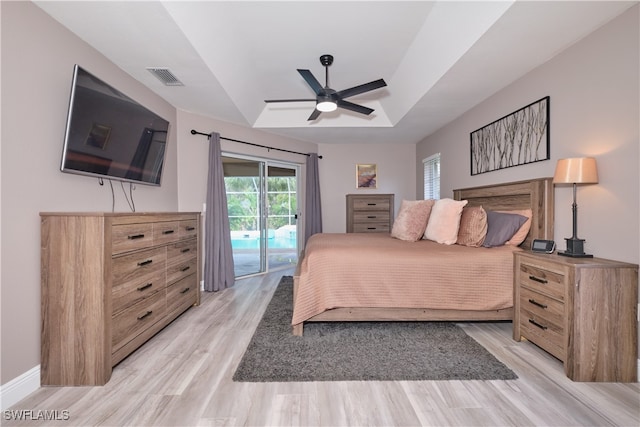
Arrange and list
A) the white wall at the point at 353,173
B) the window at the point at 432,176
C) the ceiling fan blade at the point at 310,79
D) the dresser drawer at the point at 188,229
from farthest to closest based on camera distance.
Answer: the white wall at the point at 353,173 → the window at the point at 432,176 → the dresser drawer at the point at 188,229 → the ceiling fan blade at the point at 310,79

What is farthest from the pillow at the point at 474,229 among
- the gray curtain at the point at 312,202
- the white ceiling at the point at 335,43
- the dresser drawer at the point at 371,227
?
the gray curtain at the point at 312,202

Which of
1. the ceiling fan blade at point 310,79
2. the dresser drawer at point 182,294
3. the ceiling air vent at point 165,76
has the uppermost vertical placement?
the ceiling air vent at point 165,76

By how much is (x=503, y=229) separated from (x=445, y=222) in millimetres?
509

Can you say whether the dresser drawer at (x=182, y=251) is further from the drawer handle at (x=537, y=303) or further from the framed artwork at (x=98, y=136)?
the drawer handle at (x=537, y=303)

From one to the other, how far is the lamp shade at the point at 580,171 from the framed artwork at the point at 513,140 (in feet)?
1.83

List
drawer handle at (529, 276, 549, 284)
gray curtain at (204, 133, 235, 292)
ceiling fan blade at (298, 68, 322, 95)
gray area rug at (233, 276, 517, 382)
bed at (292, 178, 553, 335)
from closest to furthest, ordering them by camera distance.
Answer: gray area rug at (233, 276, 517, 382)
drawer handle at (529, 276, 549, 284)
bed at (292, 178, 553, 335)
ceiling fan blade at (298, 68, 322, 95)
gray curtain at (204, 133, 235, 292)

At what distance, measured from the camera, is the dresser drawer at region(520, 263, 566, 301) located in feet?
6.09

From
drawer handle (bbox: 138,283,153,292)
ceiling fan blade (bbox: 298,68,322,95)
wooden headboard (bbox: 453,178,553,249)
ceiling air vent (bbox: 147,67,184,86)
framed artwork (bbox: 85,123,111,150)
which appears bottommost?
drawer handle (bbox: 138,283,153,292)

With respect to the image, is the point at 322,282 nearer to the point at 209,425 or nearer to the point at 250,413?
the point at 250,413

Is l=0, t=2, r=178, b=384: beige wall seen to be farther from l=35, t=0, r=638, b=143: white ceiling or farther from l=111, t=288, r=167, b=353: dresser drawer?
l=111, t=288, r=167, b=353: dresser drawer

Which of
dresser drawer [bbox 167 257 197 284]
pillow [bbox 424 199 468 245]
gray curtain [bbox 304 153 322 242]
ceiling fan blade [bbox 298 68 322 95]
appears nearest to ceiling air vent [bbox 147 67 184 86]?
ceiling fan blade [bbox 298 68 322 95]

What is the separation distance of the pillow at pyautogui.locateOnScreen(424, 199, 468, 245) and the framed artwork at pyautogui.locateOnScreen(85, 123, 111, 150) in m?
3.05

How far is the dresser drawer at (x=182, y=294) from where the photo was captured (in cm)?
261

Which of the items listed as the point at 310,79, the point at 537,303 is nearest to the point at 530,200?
the point at 537,303
